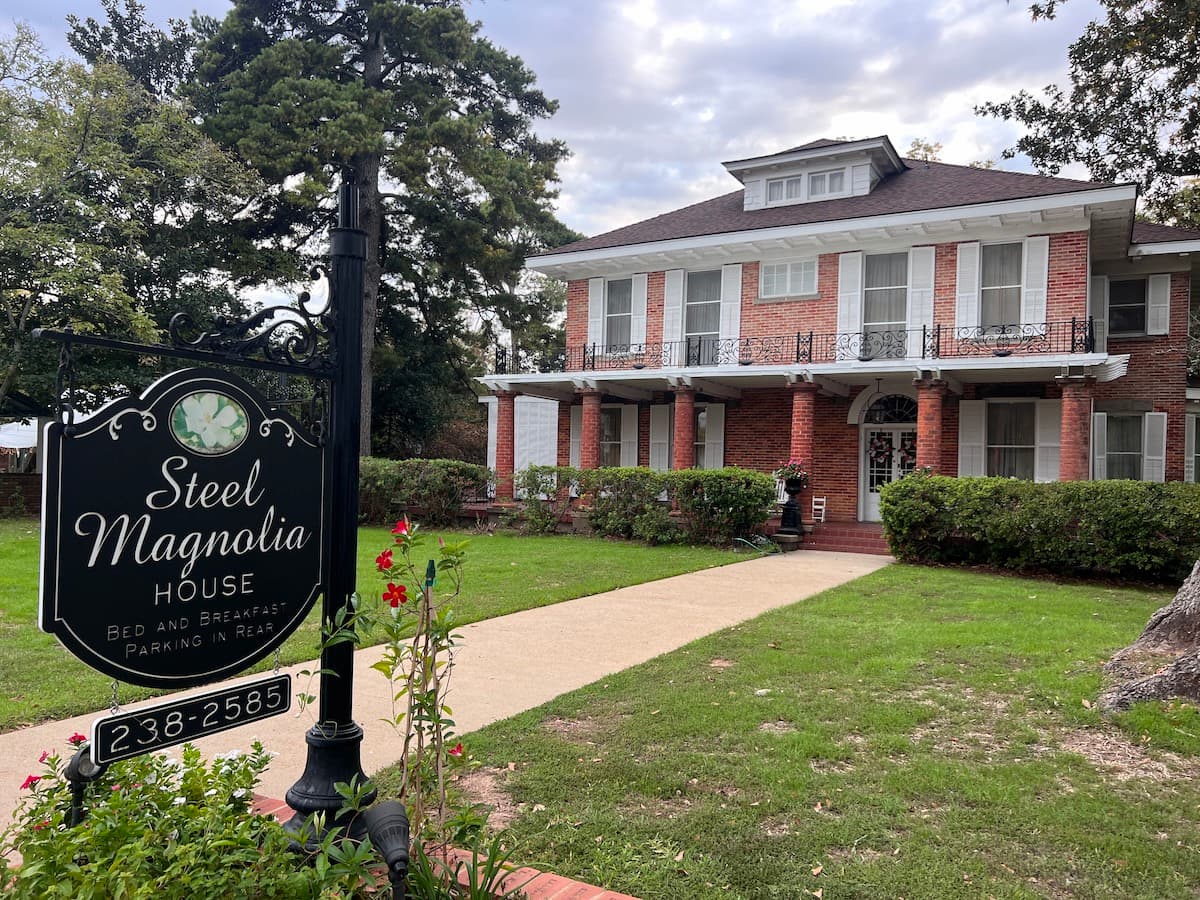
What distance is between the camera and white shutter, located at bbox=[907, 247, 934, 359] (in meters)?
16.1

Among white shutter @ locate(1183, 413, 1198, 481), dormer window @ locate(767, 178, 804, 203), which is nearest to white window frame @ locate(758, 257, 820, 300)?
dormer window @ locate(767, 178, 804, 203)

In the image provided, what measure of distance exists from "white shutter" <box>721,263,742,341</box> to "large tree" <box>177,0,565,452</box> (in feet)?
27.4

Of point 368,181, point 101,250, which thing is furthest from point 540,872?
point 368,181

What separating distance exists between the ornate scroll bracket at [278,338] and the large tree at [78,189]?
16417 millimetres

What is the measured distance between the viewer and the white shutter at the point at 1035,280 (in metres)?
15.0

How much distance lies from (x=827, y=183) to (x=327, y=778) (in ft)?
60.2

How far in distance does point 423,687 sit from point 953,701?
374cm

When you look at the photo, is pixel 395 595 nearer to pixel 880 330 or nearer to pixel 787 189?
pixel 880 330

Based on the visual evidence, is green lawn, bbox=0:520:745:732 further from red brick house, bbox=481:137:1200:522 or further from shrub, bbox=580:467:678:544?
red brick house, bbox=481:137:1200:522

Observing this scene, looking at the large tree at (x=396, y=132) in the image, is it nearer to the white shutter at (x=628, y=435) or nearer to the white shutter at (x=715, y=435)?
the white shutter at (x=628, y=435)

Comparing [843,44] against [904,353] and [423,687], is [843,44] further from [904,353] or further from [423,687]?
[423,687]

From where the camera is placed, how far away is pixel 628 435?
66.2ft

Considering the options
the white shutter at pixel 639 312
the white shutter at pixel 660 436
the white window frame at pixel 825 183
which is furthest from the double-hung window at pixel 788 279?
the white shutter at pixel 660 436

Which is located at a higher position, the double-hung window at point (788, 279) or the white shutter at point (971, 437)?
the double-hung window at point (788, 279)
